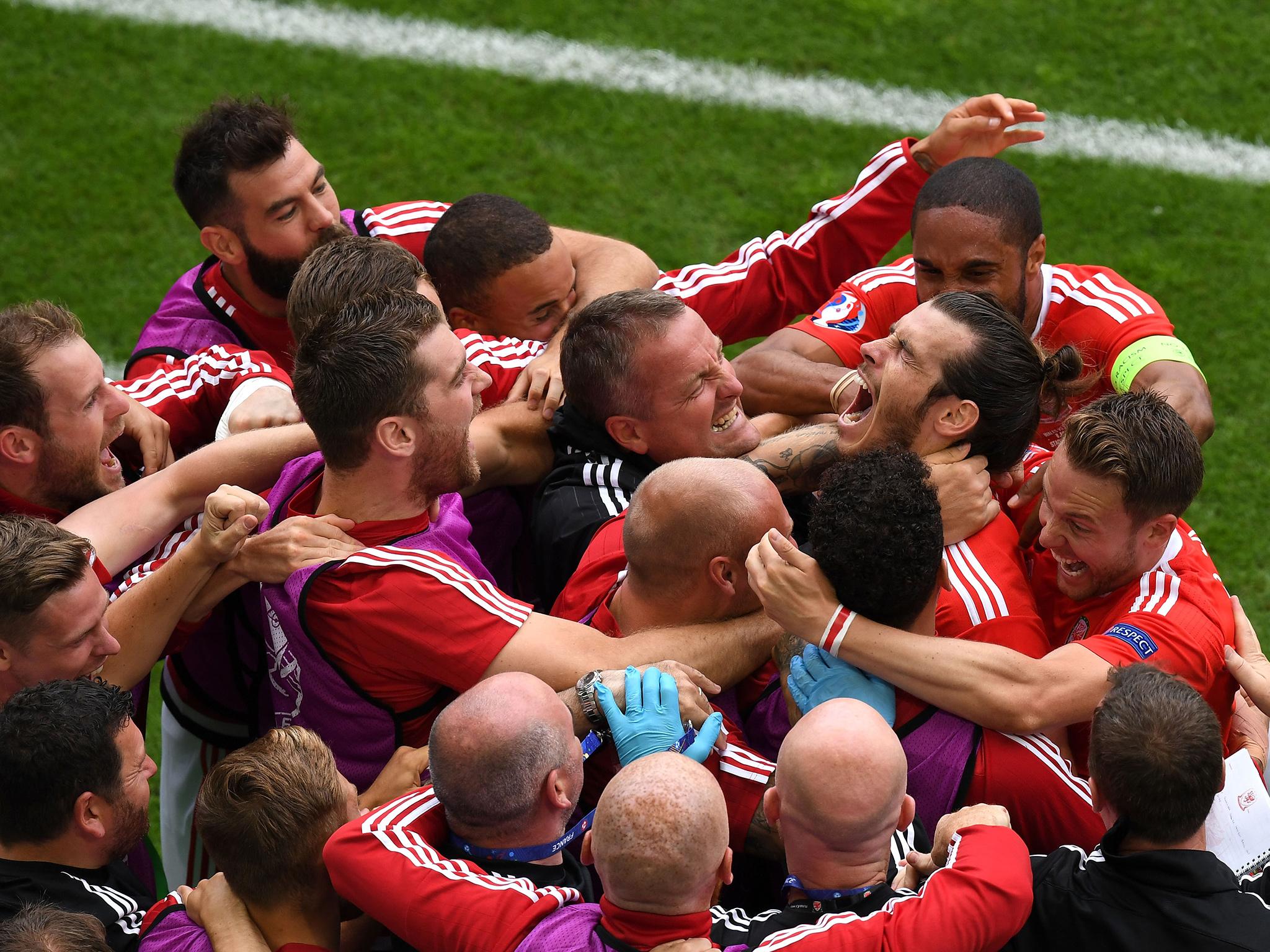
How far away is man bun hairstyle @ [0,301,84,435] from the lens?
13.0 ft

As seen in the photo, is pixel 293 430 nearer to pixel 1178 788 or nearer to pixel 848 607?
pixel 848 607

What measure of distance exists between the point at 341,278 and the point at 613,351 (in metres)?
0.87

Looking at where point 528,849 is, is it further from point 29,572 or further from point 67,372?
point 67,372

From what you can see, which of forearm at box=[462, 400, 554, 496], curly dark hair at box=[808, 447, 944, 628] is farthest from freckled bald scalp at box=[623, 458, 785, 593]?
forearm at box=[462, 400, 554, 496]

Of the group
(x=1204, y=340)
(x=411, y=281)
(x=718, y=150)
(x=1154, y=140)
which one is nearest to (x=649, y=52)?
(x=718, y=150)

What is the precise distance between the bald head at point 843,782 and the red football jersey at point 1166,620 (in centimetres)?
88

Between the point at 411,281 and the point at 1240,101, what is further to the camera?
the point at 1240,101

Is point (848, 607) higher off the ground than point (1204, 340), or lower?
higher

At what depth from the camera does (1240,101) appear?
26.5 ft

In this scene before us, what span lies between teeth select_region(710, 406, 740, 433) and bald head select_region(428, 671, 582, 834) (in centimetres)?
165

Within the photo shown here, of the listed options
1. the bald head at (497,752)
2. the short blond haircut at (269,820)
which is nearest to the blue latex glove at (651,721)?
the bald head at (497,752)

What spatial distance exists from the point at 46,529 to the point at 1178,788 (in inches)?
112

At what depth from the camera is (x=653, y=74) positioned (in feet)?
27.9

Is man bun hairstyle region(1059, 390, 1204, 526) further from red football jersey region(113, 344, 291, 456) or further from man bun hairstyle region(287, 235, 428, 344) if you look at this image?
red football jersey region(113, 344, 291, 456)
